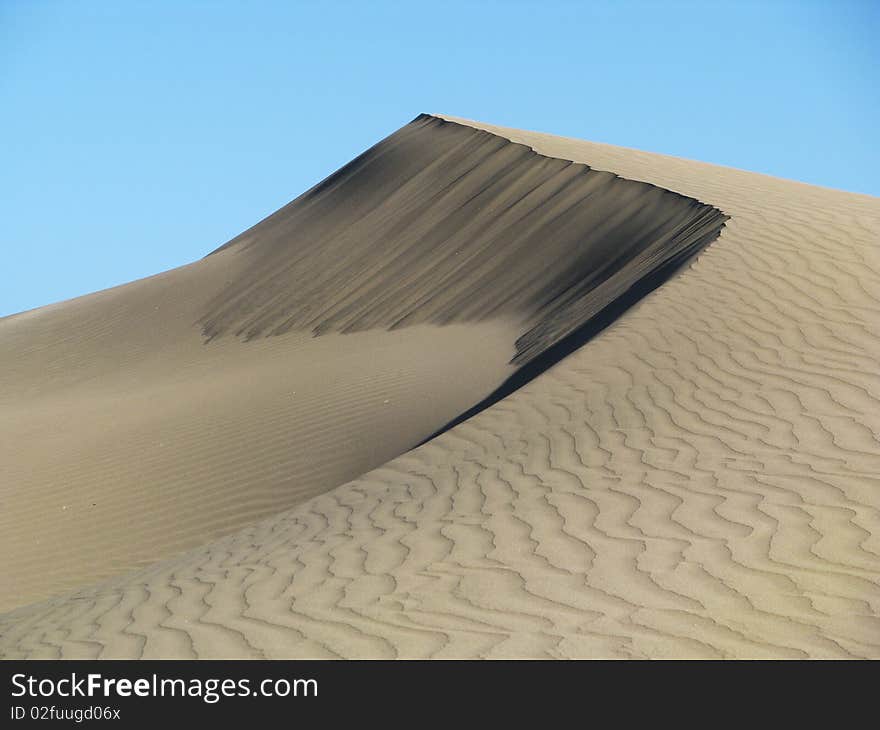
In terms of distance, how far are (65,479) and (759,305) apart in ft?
22.1

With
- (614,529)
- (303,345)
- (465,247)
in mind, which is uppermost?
(465,247)

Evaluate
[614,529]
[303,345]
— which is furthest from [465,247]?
[614,529]

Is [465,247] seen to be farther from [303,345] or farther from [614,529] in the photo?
Result: [614,529]

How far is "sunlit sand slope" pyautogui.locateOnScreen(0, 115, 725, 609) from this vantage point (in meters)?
10.3

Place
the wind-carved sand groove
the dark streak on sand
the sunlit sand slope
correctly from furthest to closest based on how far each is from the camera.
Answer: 1. the dark streak on sand
2. the sunlit sand slope
3. the wind-carved sand groove

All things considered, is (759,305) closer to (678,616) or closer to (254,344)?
(678,616)

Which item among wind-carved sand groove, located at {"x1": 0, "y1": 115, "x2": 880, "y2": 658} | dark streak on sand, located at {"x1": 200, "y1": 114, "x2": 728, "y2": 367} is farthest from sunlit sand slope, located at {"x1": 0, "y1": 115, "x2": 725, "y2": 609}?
wind-carved sand groove, located at {"x1": 0, "y1": 115, "x2": 880, "y2": 658}

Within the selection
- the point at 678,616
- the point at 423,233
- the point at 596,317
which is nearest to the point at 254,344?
the point at 423,233

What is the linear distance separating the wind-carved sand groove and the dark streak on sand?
91.2 inches

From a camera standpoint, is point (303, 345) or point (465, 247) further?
point (465, 247)

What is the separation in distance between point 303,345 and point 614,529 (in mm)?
12502

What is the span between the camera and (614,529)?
230 inches

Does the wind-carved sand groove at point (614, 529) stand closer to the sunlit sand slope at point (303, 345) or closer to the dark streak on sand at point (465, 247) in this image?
the sunlit sand slope at point (303, 345)

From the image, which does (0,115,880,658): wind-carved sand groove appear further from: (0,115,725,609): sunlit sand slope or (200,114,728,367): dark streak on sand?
(200,114,728,367): dark streak on sand
